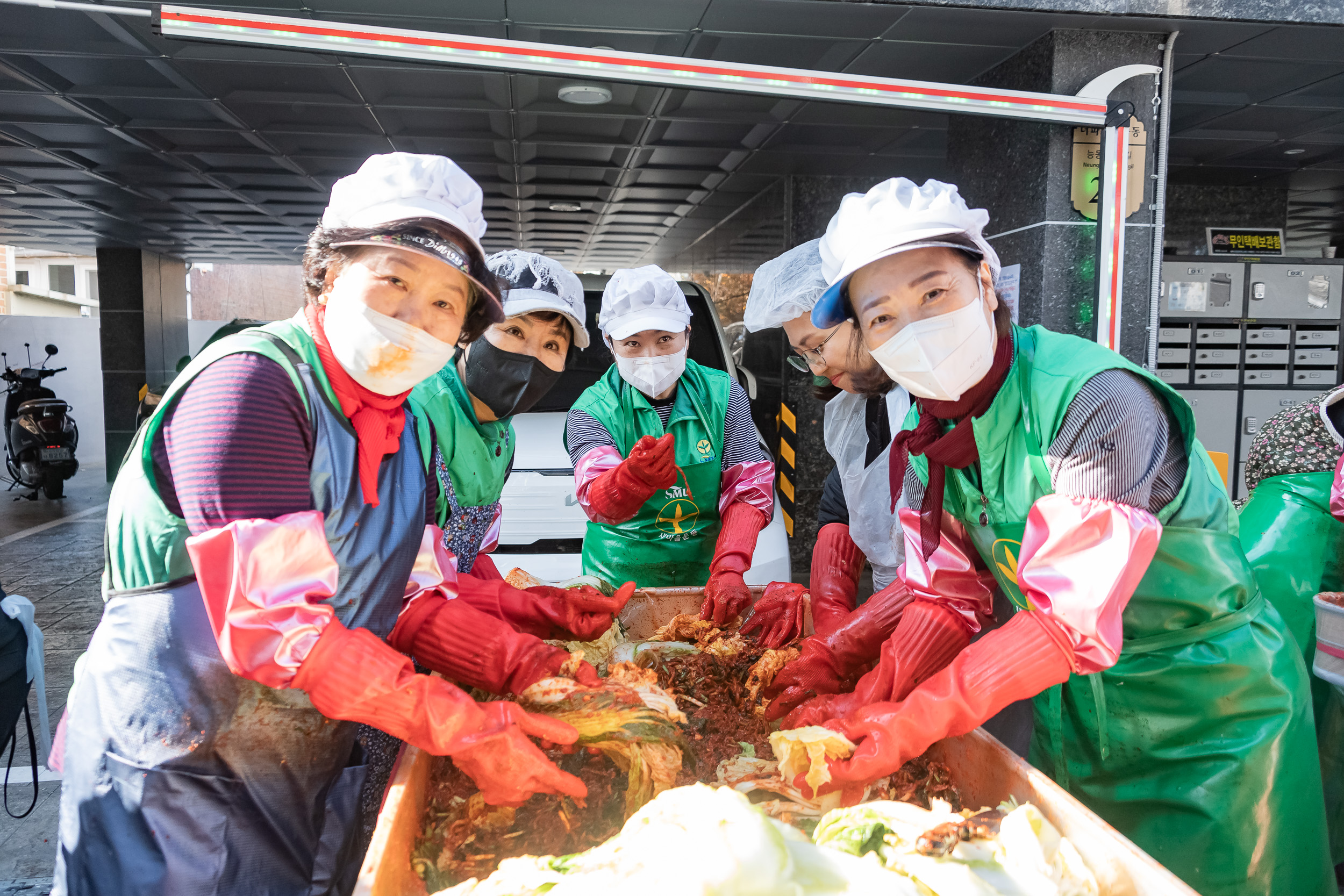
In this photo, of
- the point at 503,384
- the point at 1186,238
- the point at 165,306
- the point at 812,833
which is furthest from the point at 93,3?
the point at 165,306

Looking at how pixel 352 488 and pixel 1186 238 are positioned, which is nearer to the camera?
pixel 352 488

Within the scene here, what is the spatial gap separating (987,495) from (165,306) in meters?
15.4

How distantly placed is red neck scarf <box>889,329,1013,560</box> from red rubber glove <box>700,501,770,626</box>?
26.6 inches

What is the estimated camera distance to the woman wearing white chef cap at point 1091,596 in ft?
4.63

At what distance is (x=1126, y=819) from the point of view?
1.66m

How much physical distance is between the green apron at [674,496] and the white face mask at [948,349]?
1405 millimetres

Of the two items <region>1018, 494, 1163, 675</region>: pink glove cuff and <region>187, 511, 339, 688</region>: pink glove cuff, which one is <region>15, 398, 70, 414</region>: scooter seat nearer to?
<region>187, 511, 339, 688</region>: pink glove cuff

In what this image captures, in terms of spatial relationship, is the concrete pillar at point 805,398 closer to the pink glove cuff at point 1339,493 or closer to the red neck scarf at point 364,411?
the pink glove cuff at point 1339,493

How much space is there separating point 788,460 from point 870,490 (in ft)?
14.3

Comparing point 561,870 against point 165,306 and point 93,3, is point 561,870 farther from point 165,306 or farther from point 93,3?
point 165,306

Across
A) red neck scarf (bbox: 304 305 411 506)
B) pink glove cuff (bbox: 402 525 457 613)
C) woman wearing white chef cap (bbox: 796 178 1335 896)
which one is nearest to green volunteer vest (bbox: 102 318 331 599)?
red neck scarf (bbox: 304 305 411 506)

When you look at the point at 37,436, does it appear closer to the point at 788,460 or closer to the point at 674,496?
the point at 788,460

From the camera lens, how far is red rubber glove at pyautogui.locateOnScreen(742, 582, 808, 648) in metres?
2.24

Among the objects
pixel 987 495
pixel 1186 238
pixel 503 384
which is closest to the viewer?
pixel 987 495
